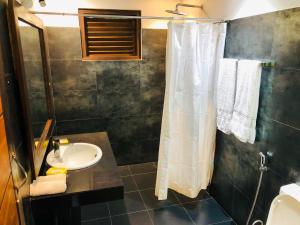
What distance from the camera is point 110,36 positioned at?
9.15 feet

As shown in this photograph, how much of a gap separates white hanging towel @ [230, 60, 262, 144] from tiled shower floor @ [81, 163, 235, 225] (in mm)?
938

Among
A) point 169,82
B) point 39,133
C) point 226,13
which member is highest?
point 226,13

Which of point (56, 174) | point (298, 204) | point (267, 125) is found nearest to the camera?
point (298, 204)

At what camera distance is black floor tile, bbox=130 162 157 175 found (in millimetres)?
3155

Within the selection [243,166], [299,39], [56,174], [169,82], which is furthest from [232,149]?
[56,174]

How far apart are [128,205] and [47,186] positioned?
1.26 meters

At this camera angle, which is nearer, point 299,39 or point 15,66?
point 15,66

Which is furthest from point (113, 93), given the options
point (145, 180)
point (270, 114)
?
point (270, 114)

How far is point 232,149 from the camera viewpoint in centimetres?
225

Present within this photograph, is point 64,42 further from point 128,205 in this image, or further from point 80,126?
point 128,205

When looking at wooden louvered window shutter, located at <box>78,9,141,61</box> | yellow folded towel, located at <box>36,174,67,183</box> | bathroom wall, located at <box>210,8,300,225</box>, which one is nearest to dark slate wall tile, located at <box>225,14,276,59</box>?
bathroom wall, located at <box>210,8,300,225</box>

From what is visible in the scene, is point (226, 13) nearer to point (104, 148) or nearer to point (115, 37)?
point (115, 37)

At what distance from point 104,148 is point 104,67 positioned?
43.1 inches

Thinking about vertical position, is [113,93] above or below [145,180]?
above
